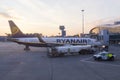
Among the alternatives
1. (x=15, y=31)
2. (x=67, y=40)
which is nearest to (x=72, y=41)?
(x=67, y=40)

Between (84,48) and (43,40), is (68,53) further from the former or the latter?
(43,40)

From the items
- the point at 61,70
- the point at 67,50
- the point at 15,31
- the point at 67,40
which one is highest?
the point at 15,31

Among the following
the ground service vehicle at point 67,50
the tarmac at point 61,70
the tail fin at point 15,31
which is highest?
the tail fin at point 15,31

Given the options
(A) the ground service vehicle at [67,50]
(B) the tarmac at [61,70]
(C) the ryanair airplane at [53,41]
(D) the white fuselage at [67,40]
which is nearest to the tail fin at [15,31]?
(C) the ryanair airplane at [53,41]

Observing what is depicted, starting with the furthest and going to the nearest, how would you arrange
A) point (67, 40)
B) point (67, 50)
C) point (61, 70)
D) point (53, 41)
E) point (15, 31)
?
point (15, 31) → point (53, 41) → point (67, 40) → point (67, 50) → point (61, 70)

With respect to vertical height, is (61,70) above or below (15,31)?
below

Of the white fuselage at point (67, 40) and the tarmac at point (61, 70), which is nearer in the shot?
the tarmac at point (61, 70)

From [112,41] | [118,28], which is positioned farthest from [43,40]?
[118,28]

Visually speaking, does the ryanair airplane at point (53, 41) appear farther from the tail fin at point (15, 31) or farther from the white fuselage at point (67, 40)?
the tail fin at point (15, 31)

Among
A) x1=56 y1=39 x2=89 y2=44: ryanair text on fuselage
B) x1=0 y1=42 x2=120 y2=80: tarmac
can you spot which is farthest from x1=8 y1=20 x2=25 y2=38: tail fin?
x1=0 y1=42 x2=120 y2=80: tarmac

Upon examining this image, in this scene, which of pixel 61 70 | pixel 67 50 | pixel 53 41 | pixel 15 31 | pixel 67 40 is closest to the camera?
pixel 61 70

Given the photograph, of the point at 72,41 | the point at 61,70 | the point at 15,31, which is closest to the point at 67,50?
the point at 72,41

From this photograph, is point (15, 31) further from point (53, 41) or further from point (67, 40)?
point (67, 40)

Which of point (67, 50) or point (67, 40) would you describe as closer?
point (67, 50)
